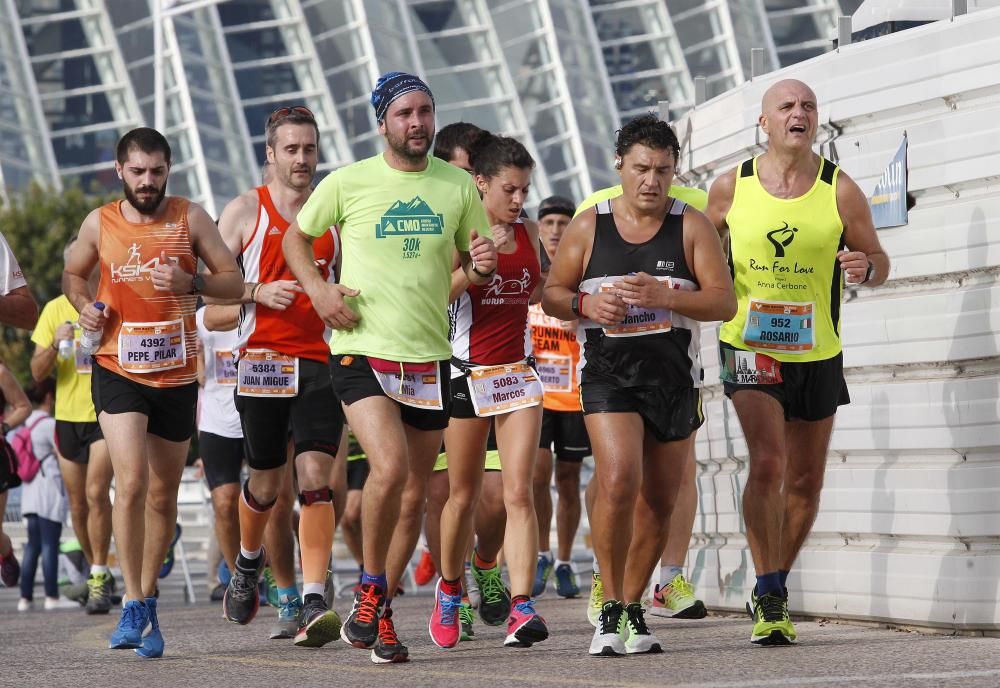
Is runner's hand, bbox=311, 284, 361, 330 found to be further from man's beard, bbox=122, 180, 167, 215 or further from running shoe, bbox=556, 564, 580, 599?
running shoe, bbox=556, 564, 580, 599

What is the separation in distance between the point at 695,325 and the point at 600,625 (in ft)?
4.16

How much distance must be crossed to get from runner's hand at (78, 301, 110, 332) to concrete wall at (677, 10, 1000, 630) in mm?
3229

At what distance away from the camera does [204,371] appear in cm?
1265

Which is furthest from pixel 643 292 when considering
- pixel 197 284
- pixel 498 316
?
pixel 197 284

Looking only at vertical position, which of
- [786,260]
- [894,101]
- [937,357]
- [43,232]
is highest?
[43,232]

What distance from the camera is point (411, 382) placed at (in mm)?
7832

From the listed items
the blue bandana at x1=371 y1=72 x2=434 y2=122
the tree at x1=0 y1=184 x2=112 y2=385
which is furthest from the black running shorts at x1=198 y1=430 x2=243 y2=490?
the tree at x1=0 y1=184 x2=112 y2=385

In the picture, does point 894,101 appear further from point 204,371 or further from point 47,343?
point 47,343

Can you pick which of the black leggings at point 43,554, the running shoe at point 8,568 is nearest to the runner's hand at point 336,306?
the running shoe at point 8,568

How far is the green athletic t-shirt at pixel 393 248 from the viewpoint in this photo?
7.81 m

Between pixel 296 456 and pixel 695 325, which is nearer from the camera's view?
pixel 695 325

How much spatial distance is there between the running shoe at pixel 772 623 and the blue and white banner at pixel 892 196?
1.72 m

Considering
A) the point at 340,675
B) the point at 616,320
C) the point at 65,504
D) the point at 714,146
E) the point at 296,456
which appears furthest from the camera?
Answer: the point at 65,504

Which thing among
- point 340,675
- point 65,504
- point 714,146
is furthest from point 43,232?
point 340,675
